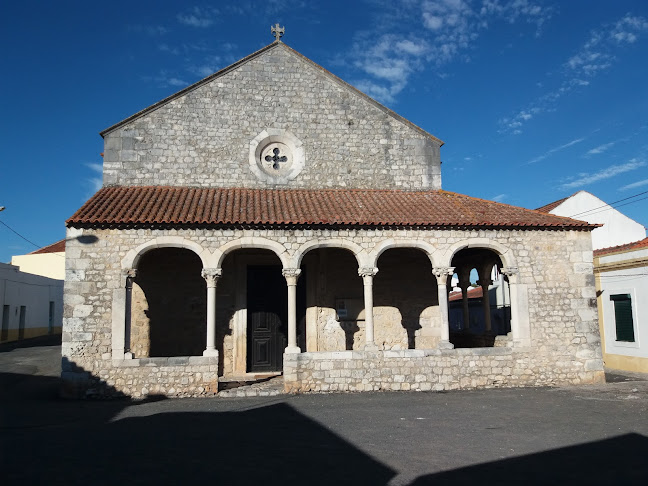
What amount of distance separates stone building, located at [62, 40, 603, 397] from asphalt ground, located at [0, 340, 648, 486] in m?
0.81

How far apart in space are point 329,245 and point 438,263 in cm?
259

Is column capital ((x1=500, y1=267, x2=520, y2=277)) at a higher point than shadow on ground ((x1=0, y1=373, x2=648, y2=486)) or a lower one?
higher

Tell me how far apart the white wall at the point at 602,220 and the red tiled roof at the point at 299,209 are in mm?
11551

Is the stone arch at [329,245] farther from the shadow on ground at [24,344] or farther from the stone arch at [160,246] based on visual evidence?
the shadow on ground at [24,344]

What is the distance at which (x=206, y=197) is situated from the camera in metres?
12.7

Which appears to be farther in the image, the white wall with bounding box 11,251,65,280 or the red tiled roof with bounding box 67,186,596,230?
the white wall with bounding box 11,251,65,280

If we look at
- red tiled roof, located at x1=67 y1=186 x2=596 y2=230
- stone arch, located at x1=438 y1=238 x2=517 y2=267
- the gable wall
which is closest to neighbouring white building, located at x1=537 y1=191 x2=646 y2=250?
red tiled roof, located at x1=67 y1=186 x2=596 y2=230

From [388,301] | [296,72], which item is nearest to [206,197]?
[296,72]

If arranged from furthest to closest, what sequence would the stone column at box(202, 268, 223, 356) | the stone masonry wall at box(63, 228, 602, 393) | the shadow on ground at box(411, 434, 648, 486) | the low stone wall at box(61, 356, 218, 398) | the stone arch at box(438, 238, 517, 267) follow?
1. the stone arch at box(438, 238, 517, 267)
2. the stone column at box(202, 268, 223, 356)
3. the stone masonry wall at box(63, 228, 602, 393)
4. the low stone wall at box(61, 356, 218, 398)
5. the shadow on ground at box(411, 434, 648, 486)

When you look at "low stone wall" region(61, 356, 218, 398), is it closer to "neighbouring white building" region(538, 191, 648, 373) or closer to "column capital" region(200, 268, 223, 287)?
"column capital" region(200, 268, 223, 287)

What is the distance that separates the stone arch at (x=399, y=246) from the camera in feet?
38.2

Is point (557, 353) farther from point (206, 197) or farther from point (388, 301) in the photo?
point (206, 197)

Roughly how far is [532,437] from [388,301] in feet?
22.6

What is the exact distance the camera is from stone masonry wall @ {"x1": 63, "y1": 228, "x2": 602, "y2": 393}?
1073 centimetres
